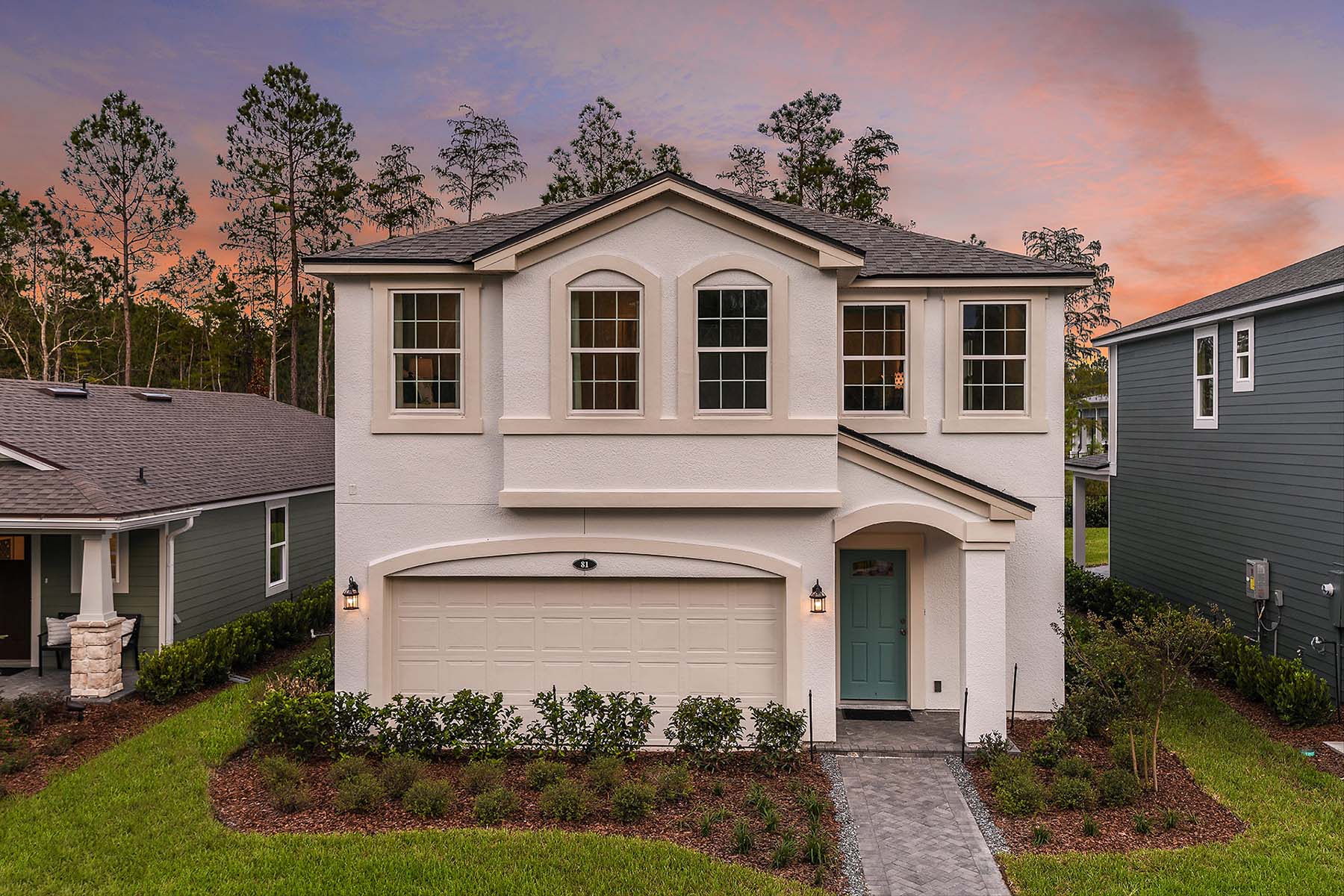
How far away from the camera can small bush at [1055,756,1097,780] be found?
827 centimetres

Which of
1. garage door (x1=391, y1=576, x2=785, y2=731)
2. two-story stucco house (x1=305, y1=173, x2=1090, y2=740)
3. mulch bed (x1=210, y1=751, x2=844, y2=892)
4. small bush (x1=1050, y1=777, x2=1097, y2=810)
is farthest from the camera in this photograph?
garage door (x1=391, y1=576, x2=785, y2=731)

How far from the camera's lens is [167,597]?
39.7 ft

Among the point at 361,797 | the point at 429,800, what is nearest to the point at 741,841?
the point at 429,800

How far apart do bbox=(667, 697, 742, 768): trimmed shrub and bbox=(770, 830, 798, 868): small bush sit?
2057 millimetres

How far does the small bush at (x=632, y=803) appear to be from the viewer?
754cm

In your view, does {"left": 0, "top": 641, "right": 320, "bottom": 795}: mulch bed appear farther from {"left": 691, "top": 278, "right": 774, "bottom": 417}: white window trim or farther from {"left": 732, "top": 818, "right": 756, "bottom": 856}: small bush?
{"left": 691, "top": 278, "right": 774, "bottom": 417}: white window trim

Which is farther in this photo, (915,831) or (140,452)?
(140,452)

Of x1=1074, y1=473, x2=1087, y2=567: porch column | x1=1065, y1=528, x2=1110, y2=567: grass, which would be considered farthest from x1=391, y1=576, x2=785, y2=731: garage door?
x1=1065, y1=528, x2=1110, y2=567: grass

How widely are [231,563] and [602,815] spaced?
1004 centimetres

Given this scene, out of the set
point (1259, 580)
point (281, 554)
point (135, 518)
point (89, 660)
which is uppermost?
point (135, 518)

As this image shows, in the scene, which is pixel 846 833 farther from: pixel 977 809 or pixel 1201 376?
pixel 1201 376

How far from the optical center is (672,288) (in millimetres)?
9570

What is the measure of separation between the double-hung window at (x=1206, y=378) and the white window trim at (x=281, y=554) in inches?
722

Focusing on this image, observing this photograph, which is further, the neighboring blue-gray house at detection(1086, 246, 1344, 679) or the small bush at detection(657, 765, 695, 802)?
the neighboring blue-gray house at detection(1086, 246, 1344, 679)
